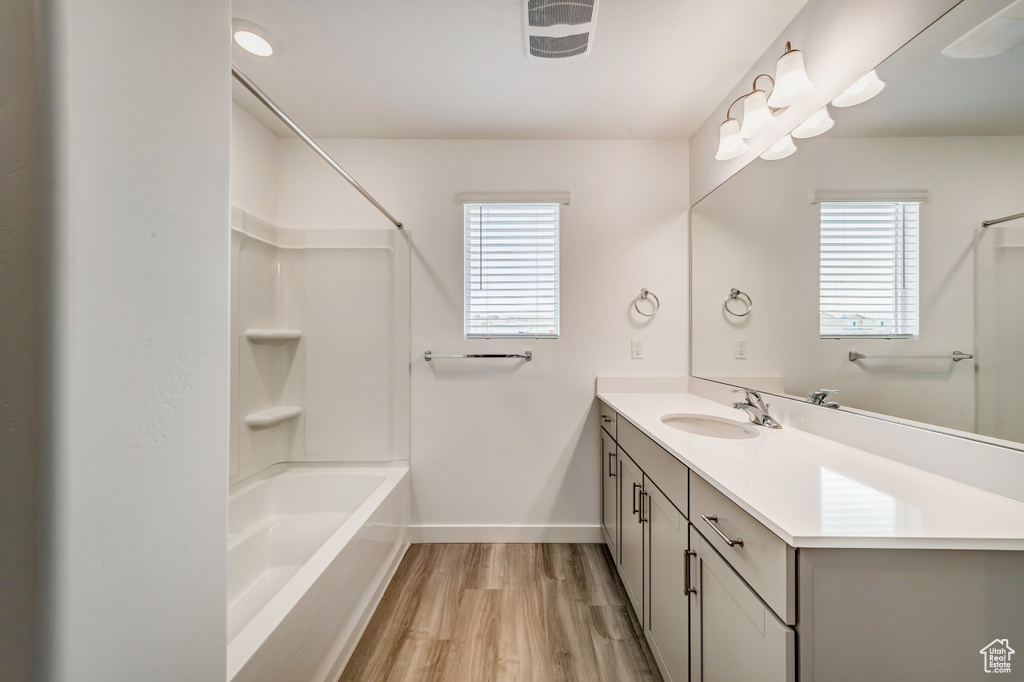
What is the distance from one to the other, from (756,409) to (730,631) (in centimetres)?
94

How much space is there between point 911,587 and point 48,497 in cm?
128

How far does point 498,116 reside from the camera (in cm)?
212

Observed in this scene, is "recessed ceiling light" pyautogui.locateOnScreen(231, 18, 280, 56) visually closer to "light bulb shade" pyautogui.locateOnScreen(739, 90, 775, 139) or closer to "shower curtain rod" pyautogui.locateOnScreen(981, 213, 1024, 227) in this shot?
"light bulb shade" pyautogui.locateOnScreen(739, 90, 775, 139)

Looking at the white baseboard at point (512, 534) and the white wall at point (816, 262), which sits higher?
the white wall at point (816, 262)

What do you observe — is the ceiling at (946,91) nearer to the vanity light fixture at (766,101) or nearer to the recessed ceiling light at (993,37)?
the recessed ceiling light at (993,37)

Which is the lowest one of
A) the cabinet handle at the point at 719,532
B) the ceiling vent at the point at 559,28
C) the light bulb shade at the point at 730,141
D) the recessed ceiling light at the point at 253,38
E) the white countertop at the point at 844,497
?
the cabinet handle at the point at 719,532

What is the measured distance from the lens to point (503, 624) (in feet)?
5.45

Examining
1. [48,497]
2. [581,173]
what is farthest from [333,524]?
[581,173]

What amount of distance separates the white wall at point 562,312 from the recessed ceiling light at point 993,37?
4.62ft

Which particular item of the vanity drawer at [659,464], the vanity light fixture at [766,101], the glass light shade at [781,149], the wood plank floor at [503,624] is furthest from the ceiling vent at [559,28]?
the wood plank floor at [503,624]

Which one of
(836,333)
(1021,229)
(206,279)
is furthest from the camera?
(836,333)

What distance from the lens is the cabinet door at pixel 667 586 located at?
1169 millimetres

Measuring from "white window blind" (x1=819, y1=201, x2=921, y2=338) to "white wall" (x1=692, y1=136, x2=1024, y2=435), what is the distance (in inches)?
1.2

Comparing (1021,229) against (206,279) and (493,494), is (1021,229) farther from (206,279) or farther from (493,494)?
(493,494)
